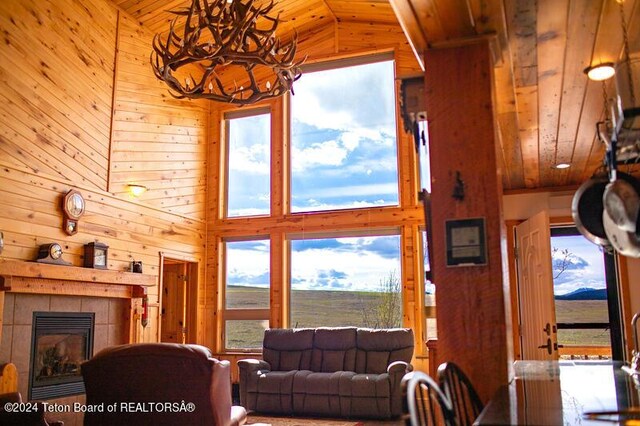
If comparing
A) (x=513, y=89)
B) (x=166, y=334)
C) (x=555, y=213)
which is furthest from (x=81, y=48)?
(x=555, y=213)

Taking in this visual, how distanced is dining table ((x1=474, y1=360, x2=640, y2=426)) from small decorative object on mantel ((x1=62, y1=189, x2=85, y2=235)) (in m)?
4.74

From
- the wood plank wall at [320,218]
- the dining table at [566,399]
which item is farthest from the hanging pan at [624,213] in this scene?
the wood plank wall at [320,218]

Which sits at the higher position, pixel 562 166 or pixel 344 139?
pixel 344 139

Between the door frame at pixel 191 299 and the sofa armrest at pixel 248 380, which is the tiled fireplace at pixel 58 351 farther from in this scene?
the door frame at pixel 191 299

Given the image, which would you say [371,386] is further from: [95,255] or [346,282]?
[95,255]

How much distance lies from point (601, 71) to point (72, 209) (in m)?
5.10

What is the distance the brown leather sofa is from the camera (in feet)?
19.5

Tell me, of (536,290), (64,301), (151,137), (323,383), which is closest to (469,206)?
(536,290)

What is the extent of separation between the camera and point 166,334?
8445 mm

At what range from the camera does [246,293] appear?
834 centimetres

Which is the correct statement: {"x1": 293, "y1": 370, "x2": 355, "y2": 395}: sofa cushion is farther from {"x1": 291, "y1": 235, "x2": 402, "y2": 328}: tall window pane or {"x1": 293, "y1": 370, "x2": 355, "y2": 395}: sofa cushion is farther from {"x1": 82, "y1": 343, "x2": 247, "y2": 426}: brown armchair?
{"x1": 82, "y1": 343, "x2": 247, "y2": 426}: brown armchair

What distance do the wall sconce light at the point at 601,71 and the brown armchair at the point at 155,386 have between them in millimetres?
2739

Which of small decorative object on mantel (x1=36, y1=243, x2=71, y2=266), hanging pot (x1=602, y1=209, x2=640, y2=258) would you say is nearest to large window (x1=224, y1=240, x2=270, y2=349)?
small decorative object on mantel (x1=36, y1=243, x2=71, y2=266)

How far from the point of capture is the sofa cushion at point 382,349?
6.45 m
